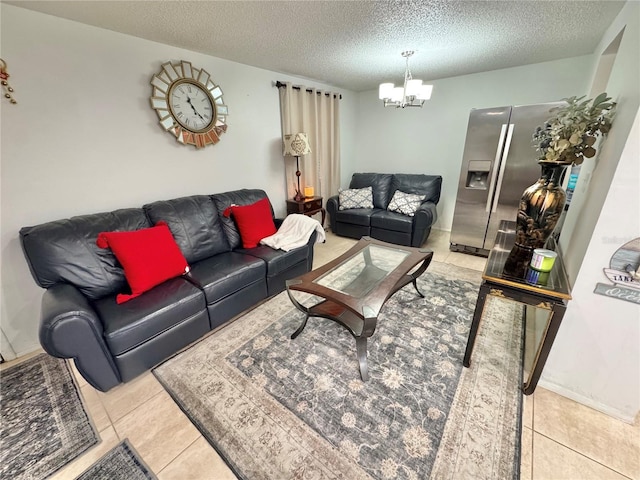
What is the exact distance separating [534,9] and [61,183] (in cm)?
370

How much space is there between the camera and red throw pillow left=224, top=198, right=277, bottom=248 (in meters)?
2.56

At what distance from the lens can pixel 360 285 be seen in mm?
1878

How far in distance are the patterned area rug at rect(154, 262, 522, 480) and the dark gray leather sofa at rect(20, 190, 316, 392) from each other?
0.72 feet

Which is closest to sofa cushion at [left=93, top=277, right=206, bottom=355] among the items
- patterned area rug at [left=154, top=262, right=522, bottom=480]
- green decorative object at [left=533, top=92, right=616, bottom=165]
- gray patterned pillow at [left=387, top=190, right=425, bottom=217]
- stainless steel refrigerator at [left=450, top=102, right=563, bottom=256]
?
patterned area rug at [left=154, top=262, right=522, bottom=480]

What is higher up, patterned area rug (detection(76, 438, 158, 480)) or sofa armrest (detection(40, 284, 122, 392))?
sofa armrest (detection(40, 284, 122, 392))

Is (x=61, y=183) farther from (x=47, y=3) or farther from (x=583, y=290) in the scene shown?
(x=583, y=290)

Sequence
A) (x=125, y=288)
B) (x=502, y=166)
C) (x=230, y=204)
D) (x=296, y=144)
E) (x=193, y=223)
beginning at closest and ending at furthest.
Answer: (x=125, y=288) → (x=193, y=223) → (x=230, y=204) → (x=502, y=166) → (x=296, y=144)

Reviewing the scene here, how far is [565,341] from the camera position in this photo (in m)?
1.40

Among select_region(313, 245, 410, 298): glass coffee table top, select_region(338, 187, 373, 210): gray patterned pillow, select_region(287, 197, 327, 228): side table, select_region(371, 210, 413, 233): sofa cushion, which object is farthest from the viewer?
select_region(338, 187, 373, 210): gray patterned pillow

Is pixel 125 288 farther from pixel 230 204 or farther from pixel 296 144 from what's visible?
pixel 296 144

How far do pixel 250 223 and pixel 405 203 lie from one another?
2.25 meters

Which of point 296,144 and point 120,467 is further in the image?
point 296,144

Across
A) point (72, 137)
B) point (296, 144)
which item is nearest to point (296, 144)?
point (296, 144)

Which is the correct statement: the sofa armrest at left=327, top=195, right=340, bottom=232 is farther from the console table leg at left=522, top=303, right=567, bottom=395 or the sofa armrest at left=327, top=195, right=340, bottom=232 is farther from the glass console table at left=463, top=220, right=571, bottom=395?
the console table leg at left=522, top=303, right=567, bottom=395
